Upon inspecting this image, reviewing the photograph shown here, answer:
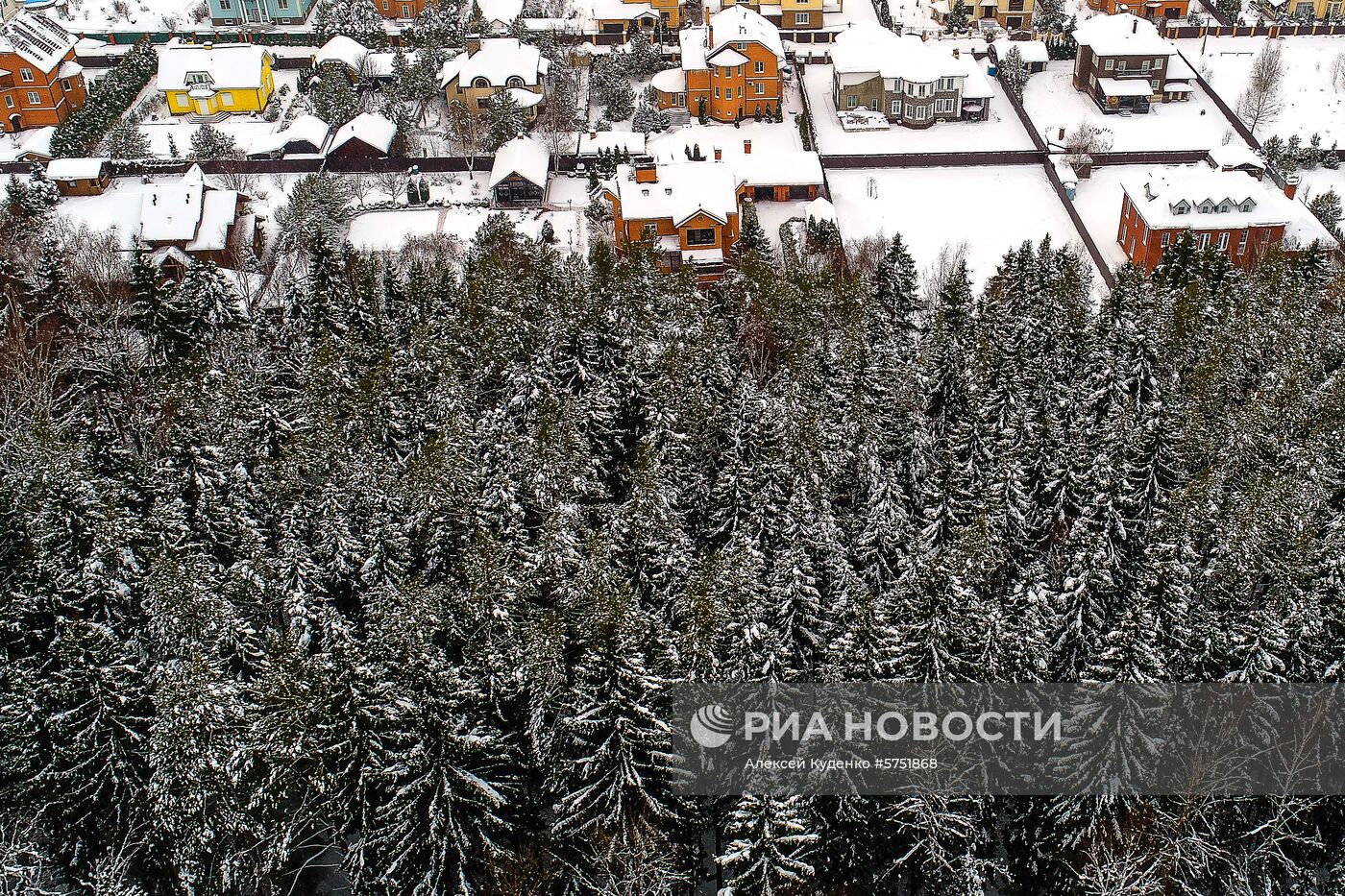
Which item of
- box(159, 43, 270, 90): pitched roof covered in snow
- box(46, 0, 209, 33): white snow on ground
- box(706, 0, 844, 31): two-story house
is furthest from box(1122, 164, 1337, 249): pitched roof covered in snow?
box(46, 0, 209, 33): white snow on ground

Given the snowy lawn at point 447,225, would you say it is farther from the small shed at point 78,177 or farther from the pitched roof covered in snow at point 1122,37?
the pitched roof covered in snow at point 1122,37

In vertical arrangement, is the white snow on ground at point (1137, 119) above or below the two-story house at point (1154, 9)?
below

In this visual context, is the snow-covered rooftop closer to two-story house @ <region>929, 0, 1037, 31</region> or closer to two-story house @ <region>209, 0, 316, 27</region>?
two-story house @ <region>209, 0, 316, 27</region>

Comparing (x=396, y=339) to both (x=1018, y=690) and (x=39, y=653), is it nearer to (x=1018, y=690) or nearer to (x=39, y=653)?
(x=39, y=653)

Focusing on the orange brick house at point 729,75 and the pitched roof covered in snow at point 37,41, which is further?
the orange brick house at point 729,75

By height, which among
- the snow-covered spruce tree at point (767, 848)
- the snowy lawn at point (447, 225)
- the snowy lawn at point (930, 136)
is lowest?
the snow-covered spruce tree at point (767, 848)

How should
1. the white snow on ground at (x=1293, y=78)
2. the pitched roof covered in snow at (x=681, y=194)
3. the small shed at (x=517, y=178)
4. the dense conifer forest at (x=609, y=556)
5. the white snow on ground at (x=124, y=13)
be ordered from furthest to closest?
the white snow on ground at (x=124, y=13) → the white snow on ground at (x=1293, y=78) → the small shed at (x=517, y=178) → the pitched roof covered in snow at (x=681, y=194) → the dense conifer forest at (x=609, y=556)

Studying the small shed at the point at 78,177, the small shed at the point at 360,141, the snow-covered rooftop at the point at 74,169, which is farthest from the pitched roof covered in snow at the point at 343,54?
the small shed at the point at 78,177
